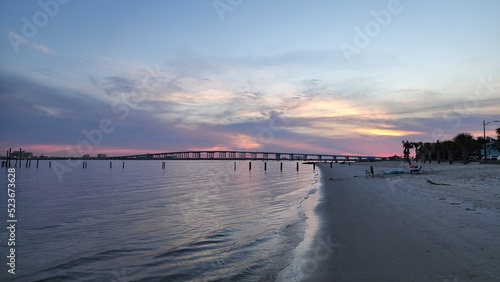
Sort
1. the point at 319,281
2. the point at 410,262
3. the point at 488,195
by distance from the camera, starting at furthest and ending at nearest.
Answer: the point at 488,195 → the point at 410,262 → the point at 319,281

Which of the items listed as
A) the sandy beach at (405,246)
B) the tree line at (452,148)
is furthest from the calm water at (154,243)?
the tree line at (452,148)

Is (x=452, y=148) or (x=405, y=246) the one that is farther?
(x=452, y=148)

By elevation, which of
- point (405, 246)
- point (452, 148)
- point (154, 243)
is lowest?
point (154, 243)

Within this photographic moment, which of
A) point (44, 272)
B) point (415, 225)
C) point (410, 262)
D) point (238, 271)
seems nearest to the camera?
point (410, 262)

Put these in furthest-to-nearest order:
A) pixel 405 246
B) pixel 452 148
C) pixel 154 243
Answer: pixel 452 148 < pixel 154 243 < pixel 405 246

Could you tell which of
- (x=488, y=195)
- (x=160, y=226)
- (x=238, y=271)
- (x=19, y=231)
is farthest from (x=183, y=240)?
(x=488, y=195)

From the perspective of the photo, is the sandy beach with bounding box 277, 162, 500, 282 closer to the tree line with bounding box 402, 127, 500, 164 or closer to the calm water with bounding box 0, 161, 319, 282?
the calm water with bounding box 0, 161, 319, 282

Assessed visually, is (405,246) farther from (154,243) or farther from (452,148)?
(452,148)

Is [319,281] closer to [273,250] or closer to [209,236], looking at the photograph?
[273,250]

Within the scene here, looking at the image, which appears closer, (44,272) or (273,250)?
(44,272)

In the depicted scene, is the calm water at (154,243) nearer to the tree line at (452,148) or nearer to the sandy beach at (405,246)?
the sandy beach at (405,246)

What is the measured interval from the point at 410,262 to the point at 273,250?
380cm

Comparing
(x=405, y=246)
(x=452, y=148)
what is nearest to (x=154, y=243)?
(x=405, y=246)

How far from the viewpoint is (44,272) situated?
8.23m
